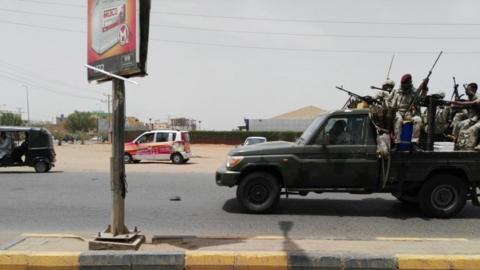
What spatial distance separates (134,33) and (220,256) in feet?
8.78

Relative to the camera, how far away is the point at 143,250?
542 centimetres

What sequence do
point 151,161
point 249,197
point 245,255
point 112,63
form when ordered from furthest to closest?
point 151,161
point 249,197
point 112,63
point 245,255

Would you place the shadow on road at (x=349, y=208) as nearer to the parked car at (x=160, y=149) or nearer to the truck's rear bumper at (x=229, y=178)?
the truck's rear bumper at (x=229, y=178)

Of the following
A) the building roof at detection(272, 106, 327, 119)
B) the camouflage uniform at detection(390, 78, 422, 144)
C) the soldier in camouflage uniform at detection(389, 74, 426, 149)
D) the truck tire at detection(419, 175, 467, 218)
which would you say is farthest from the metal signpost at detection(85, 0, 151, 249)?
the building roof at detection(272, 106, 327, 119)

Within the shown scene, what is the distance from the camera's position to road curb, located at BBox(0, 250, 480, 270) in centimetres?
508

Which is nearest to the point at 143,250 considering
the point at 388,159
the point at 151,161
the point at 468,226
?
the point at 388,159

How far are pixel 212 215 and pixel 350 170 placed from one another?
104 inches

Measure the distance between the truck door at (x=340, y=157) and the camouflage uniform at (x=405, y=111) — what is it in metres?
0.53

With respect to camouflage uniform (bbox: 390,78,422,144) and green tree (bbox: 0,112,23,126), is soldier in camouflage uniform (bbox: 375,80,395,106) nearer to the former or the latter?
camouflage uniform (bbox: 390,78,422,144)

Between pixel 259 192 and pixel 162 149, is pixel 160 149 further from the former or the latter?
pixel 259 192

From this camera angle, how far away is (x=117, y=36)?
5.41 meters

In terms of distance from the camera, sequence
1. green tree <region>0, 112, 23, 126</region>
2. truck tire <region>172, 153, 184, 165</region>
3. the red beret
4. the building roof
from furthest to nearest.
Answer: green tree <region>0, 112, 23, 126</region> → the building roof → truck tire <region>172, 153, 184, 165</region> → the red beret

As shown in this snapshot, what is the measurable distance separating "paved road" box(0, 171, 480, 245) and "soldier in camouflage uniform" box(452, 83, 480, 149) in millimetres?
1436

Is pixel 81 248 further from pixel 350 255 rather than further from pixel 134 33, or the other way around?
pixel 350 255
